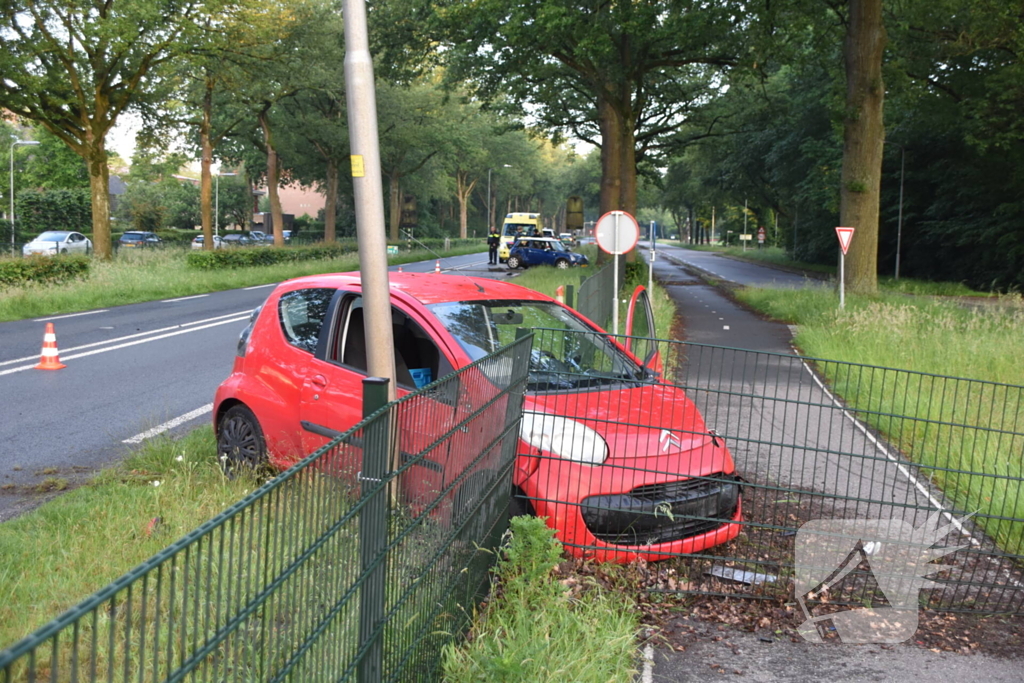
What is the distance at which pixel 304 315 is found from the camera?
6.42 m

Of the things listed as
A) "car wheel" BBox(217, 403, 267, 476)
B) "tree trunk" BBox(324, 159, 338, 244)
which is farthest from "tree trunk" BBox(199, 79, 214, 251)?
"car wheel" BBox(217, 403, 267, 476)

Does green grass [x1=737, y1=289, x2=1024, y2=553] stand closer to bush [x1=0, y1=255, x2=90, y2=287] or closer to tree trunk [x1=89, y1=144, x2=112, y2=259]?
bush [x1=0, y1=255, x2=90, y2=287]

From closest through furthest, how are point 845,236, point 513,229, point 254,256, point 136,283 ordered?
1. point 845,236
2. point 136,283
3. point 254,256
4. point 513,229

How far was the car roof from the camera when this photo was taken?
6137mm

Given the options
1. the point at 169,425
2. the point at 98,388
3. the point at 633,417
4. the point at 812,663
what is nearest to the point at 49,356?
the point at 98,388

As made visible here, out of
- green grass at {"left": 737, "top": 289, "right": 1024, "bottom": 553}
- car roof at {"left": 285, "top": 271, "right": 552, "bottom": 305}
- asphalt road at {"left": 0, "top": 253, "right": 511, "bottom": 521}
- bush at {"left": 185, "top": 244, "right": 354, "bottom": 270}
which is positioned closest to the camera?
car roof at {"left": 285, "top": 271, "right": 552, "bottom": 305}

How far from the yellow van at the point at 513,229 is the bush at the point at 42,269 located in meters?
27.8

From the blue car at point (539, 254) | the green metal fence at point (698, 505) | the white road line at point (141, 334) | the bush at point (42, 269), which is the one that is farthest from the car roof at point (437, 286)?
the blue car at point (539, 254)

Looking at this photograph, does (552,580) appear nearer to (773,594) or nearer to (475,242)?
(773,594)

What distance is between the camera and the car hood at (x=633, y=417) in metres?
4.88

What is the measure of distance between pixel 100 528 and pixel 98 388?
620cm

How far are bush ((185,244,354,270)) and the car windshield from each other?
85.4 feet

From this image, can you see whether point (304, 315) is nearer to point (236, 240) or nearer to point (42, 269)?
point (42, 269)

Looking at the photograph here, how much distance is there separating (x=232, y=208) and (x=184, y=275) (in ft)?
184
